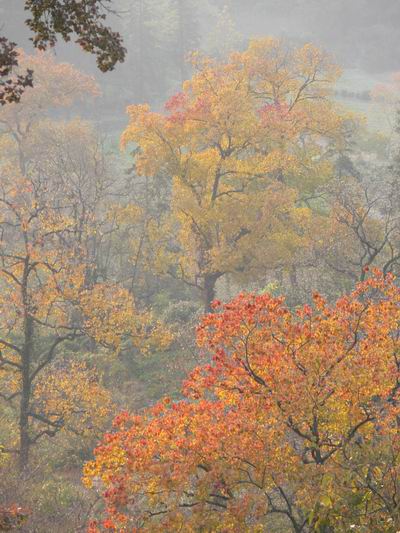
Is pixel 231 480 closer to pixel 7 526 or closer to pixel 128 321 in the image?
pixel 7 526

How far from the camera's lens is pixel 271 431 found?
1055cm

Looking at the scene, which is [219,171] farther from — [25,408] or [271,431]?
[271,431]

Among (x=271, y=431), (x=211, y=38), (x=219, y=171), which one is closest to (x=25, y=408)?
(x=271, y=431)

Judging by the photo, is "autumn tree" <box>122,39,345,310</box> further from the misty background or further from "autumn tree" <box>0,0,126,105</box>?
the misty background

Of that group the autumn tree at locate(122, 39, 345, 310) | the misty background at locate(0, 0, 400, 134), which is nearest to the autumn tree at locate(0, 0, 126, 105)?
the autumn tree at locate(122, 39, 345, 310)

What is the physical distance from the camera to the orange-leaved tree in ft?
30.5

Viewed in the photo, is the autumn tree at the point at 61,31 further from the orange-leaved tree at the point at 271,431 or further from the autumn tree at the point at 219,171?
the autumn tree at the point at 219,171

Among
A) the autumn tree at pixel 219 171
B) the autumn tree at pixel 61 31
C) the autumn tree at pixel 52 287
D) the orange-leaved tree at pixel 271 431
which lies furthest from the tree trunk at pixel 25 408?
the autumn tree at pixel 61 31

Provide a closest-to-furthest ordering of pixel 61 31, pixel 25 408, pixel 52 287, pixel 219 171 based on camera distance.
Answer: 1. pixel 61 31
2. pixel 25 408
3. pixel 52 287
4. pixel 219 171

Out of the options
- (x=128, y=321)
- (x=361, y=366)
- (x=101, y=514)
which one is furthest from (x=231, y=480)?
(x=128, y=321)

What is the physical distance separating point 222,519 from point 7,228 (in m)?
30.2

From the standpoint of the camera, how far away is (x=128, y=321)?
2383 cm

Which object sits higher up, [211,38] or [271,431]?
[211,38]

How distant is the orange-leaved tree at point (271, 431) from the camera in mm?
9289
